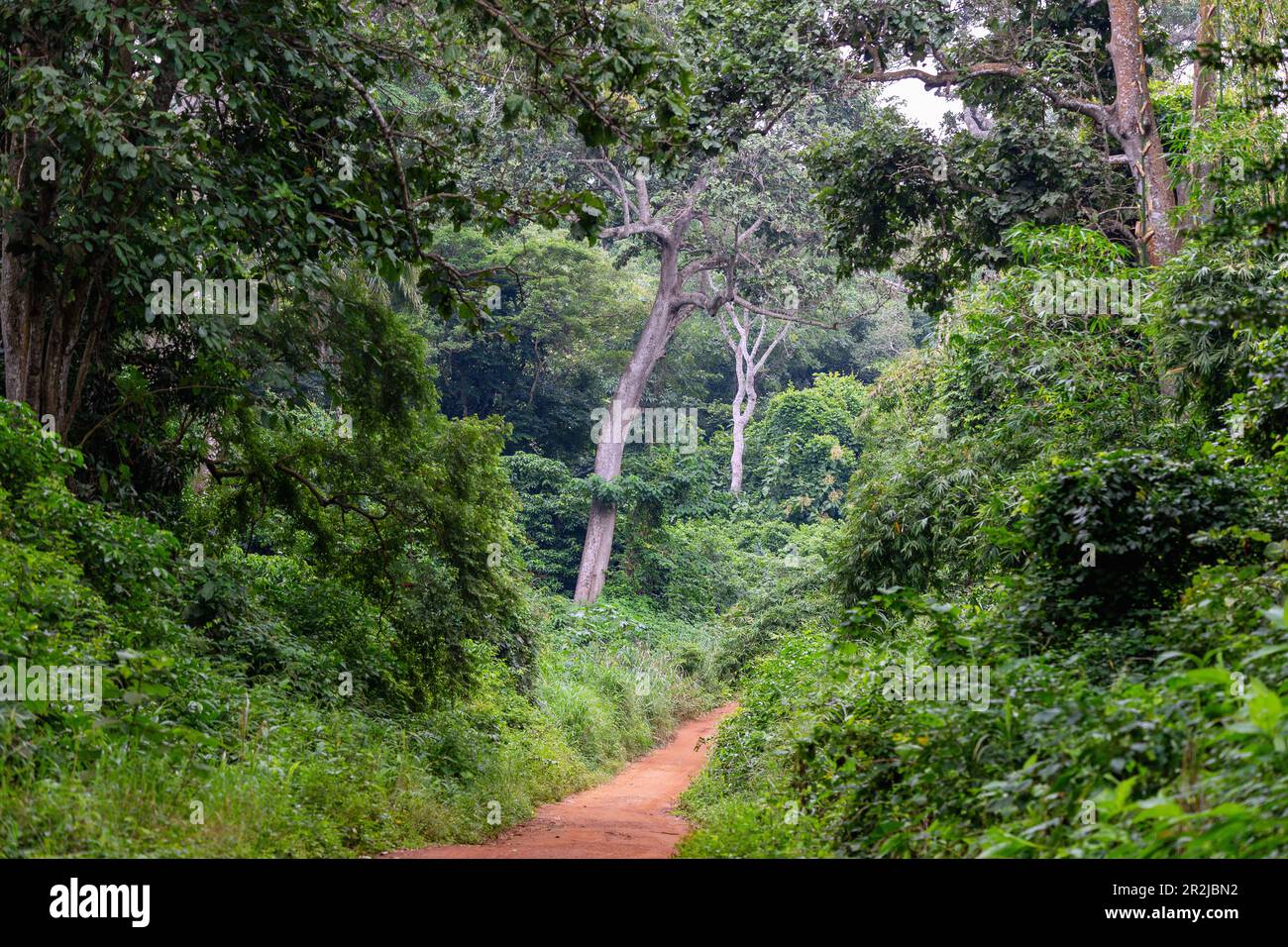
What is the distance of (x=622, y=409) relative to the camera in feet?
92.9

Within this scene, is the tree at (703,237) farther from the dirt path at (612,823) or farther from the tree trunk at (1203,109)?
the tree trunk at (1203,109)

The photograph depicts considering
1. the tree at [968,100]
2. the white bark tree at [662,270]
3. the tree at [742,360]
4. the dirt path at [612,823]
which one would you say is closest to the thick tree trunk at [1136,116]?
the tree at [968,100]

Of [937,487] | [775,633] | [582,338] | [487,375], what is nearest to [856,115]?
[582,338]

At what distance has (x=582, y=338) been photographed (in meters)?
32.1

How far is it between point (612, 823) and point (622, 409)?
712 inches

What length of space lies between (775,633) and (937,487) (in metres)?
8.59

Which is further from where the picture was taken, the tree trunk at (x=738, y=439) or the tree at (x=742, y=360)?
the tree at (x=742, y=360)

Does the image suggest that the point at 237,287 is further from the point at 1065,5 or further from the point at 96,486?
the point at 1065,5

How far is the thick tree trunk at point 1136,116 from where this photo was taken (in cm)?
1284

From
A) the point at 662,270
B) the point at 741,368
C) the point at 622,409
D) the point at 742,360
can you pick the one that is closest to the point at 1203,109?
the point at 662,270

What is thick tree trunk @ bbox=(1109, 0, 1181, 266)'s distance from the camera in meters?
12.8

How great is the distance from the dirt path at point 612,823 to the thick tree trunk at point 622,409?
10762 millimetres

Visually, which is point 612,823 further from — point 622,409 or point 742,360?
point 742,360

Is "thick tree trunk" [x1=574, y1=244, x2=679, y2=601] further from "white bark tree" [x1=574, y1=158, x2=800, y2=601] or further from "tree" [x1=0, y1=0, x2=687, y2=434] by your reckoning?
"tree" [x1=0, y1=0, x2=687, y2=434]
